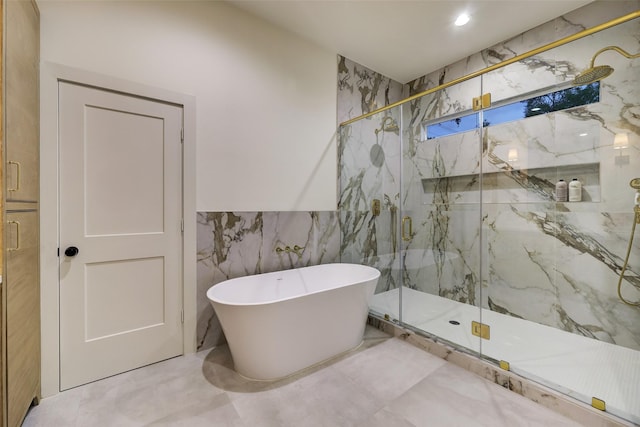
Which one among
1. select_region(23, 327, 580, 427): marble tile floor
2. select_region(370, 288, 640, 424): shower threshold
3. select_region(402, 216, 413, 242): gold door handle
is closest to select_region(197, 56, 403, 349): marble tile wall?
select_region(402, 216, 413, 242): gold door handle

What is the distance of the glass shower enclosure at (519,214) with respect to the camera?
6.34 feet

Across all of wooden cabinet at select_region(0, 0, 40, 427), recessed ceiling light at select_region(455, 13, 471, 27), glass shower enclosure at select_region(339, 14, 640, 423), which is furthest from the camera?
recessed ceiling light at select_region(455, 13, 471, 27)

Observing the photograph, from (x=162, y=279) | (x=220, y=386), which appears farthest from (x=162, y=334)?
(x=220, y=386)

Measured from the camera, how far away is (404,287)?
9.68 ft

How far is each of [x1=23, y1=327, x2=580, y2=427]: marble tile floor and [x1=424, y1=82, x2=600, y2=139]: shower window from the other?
7.57 ft

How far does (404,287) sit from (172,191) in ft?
8.30

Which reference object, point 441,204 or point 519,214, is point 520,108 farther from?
point 441,204

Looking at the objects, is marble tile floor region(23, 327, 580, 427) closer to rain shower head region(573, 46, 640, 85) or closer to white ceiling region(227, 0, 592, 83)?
rain shower head region(573, 46, 640, 85)

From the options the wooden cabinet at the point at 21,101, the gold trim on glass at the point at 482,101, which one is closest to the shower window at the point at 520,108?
the gold trim on glass at the point at 482,101

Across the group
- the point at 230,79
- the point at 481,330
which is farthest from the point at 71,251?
the point at 481,330

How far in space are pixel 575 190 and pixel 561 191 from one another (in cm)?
10

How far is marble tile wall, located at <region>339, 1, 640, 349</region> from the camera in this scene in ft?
6.75

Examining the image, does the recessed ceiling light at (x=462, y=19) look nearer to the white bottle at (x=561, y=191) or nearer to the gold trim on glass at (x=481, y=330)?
the white bottle at (x=561, y=191)

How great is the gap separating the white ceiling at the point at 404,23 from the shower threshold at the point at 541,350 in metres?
2.69
